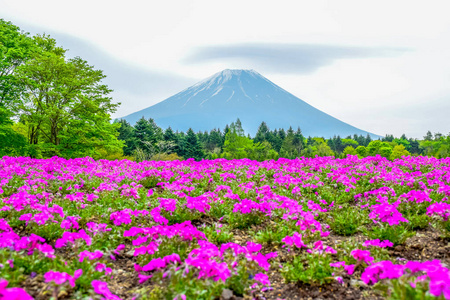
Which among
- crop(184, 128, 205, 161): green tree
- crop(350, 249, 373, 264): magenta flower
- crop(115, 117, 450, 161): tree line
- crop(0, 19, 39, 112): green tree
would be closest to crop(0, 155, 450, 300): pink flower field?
crop(350, 249, 373, 264): magenta flower

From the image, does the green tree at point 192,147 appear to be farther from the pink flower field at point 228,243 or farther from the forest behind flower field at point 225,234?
the pink flower field at point 228,243

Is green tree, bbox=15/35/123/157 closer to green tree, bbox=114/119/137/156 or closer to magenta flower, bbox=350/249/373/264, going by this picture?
magenta flower, bbox=350/249/373/264

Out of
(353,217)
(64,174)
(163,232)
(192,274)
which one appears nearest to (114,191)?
(64,174)

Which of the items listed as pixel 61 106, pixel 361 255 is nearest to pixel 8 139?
pixel 61 106

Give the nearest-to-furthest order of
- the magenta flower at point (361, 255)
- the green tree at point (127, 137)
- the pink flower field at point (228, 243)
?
the pink flower field at point (228, 243)
the magenta flower at point (361, 255)
the green tree at point (127, 137)

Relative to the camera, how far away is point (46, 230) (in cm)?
416

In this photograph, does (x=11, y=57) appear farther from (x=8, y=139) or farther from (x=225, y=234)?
(x=225, y=234)

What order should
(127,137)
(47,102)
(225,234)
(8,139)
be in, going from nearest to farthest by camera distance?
(225,234)
(8,139)
(47,102)
(127,137)

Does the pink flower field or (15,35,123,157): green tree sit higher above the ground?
(15,35,123,157): green tree

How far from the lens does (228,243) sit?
10.6 ft

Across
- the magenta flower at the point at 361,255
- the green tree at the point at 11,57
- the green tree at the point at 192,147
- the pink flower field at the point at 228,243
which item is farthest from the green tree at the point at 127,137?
the magenta flower at the point at 361,255

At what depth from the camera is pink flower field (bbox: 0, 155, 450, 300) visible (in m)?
2.72

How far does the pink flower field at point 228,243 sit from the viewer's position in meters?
2.72

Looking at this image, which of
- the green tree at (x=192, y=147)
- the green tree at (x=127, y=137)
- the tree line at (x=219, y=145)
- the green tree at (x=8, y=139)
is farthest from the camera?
the green tree at (x=192, y=147)
